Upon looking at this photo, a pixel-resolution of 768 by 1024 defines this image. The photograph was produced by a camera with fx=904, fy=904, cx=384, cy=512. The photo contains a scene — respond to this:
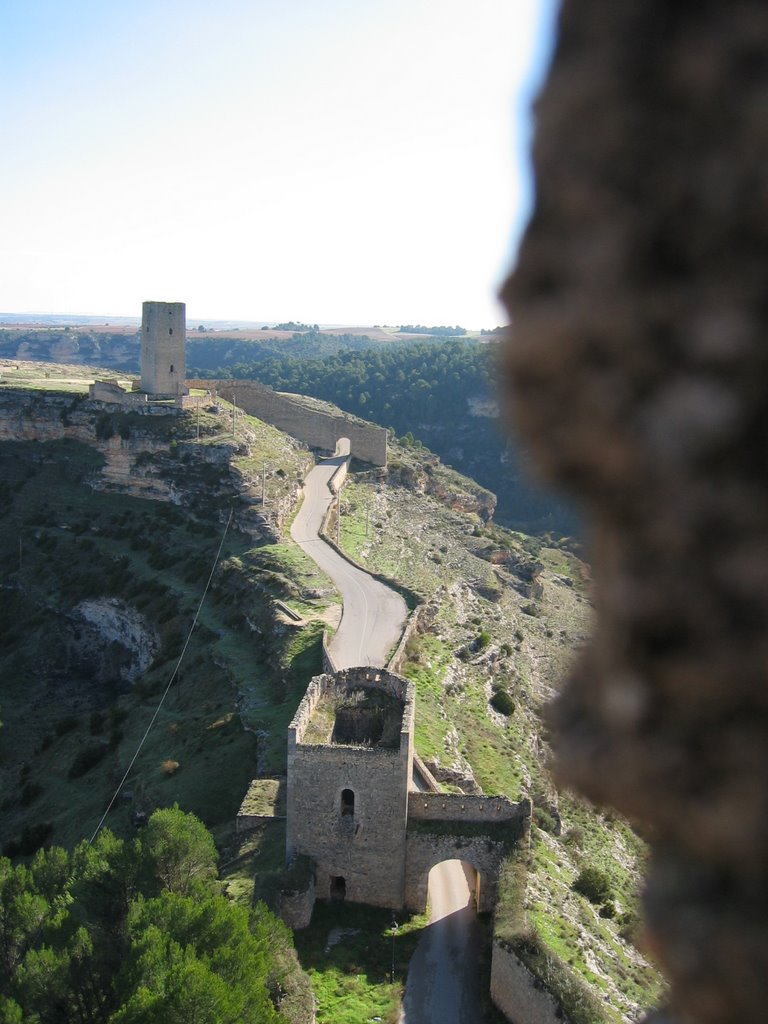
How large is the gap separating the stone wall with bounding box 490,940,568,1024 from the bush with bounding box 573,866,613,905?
4938 mm

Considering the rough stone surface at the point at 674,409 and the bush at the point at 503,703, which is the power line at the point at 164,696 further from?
the rough stone surface at the point at 674,409

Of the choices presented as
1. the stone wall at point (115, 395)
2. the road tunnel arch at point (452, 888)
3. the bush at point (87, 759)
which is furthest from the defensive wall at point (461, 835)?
the stone wall at point (115, 395)

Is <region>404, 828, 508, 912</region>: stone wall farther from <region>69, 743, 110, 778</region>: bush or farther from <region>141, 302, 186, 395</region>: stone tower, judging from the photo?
<region>141, 302, 186, 395</region>: stone tower

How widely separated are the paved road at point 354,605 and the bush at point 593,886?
8382 mm

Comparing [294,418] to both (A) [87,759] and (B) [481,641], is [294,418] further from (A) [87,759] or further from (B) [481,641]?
(A) [87,759]

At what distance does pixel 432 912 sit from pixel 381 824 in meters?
2.35

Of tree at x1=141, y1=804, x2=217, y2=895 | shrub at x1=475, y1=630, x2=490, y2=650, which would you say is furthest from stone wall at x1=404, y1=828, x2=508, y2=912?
shrub at x1=475, y1=630, x2=490, y2=650

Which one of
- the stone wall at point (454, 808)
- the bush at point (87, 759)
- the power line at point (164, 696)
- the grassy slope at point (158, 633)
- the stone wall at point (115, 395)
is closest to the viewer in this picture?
the stone wall at point (454, 808)

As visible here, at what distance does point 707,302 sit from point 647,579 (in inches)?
26.5

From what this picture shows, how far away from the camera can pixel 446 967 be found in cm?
1609

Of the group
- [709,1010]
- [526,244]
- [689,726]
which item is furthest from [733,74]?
[709,1010]

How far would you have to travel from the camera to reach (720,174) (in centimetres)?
204


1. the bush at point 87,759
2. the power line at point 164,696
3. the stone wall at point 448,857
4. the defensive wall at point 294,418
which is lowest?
the bush at point 87,759

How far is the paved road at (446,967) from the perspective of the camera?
48.9 feet
